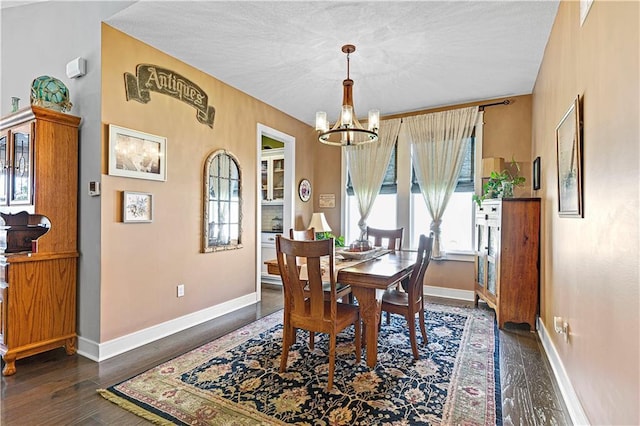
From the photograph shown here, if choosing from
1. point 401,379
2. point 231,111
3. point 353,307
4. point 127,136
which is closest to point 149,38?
point 127,136

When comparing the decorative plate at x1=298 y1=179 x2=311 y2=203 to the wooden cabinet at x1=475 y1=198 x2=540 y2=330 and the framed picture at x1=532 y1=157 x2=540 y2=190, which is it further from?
the framed picture at x1=532 y1=157 x2=540 y2=190

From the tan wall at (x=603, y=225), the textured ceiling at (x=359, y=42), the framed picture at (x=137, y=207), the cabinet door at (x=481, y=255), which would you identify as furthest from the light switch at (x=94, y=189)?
the cabinet door at (x=481, y=255)

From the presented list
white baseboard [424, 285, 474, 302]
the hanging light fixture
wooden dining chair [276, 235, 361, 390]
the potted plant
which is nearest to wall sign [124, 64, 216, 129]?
the hanging light fixture

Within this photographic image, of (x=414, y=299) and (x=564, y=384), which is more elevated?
(x=414, y=299)

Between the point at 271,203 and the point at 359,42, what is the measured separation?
322 centimetres

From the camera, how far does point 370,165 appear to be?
16.1ft

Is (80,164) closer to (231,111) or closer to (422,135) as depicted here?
(231,111)

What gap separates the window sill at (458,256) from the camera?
434 centimetres

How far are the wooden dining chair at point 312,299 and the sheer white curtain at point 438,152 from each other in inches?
101

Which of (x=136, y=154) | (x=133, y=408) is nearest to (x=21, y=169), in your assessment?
(x=136, y=154)

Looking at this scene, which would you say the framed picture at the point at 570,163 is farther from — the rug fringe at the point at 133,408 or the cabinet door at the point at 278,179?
the cabinet door at the point at 278,179

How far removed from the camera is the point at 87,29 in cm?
266

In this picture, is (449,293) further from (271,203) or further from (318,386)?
(271,203)

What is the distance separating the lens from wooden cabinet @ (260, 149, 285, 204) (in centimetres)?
543
